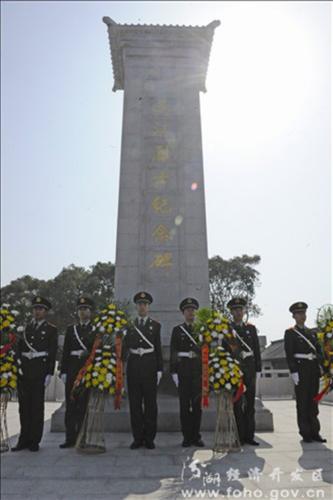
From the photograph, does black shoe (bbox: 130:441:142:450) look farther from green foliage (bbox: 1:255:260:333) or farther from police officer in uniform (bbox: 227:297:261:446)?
green foliage (bbox: 1:255:260:333)

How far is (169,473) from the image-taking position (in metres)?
4.46

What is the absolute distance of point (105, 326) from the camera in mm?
5602

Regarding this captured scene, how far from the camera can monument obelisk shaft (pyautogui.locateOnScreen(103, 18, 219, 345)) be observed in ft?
28.8

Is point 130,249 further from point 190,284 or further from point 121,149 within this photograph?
point 121,149

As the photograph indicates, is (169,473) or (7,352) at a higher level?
(7,352)

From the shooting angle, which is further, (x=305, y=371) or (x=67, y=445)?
(x=305, y=371)

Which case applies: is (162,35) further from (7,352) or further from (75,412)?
(75,412)

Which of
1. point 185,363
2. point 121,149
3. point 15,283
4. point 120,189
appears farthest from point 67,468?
point 15,283

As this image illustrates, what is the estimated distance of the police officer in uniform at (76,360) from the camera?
5914 mm

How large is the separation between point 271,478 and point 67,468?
7.21 feet

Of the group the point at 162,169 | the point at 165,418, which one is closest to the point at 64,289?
the point at 162,169

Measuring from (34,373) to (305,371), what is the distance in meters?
3.91

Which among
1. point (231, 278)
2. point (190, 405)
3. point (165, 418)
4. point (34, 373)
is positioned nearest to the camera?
point (34, 373)

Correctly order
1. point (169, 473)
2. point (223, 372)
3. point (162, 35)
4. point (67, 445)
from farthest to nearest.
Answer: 1. point (162, 35)
2. point (67, 445)
3. point (223, 372)
4. point (169, 473)
